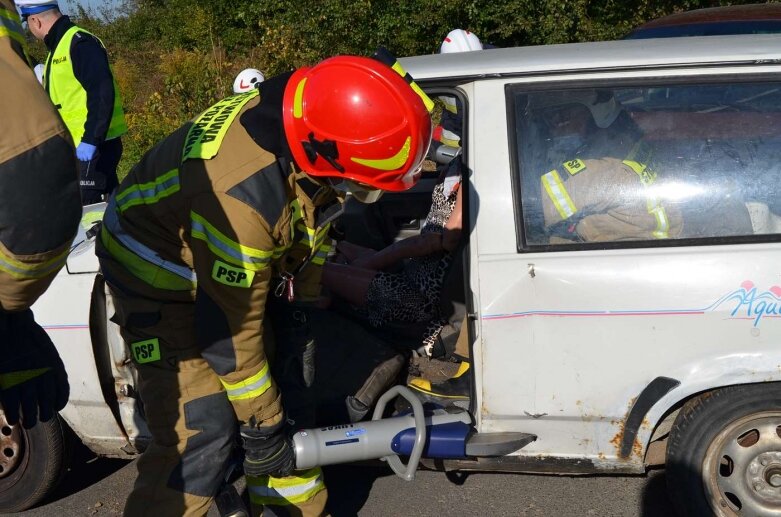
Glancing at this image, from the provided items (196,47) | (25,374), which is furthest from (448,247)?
(196,47)

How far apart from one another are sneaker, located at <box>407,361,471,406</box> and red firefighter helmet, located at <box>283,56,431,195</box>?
1.15 meters

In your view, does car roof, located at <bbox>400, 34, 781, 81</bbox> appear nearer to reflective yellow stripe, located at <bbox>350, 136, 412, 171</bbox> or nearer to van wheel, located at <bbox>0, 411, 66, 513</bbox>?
reflective yellow stripe, located at <bbox>350, 136, 412, 171</bbox>

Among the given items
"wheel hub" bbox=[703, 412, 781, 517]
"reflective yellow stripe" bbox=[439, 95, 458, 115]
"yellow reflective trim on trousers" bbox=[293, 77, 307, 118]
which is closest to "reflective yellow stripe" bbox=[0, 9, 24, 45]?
"yellow reflective trim on trousers" bbox=[293, 77, 307, 118]

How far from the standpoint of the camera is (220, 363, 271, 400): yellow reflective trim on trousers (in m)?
→ 2.44

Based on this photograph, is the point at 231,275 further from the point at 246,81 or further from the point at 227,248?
the point at 246,81

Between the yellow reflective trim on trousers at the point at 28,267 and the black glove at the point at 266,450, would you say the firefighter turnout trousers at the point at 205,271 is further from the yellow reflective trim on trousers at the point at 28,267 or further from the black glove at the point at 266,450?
the yellow reflective trim on trousers at the point at 28,267

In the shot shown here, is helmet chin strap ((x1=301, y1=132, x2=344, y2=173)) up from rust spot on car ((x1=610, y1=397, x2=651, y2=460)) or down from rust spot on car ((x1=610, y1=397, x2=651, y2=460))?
up

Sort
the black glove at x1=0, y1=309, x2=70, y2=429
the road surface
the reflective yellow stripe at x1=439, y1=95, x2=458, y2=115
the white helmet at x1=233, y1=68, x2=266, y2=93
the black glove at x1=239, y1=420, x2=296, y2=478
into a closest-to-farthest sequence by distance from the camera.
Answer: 1. the black glove at x1=0, y1=309, x2=70, y2=429
2. the black glove at x1=239, y1=420, x2=296, y2=478
3. the road surface
4. the reflective yellow stripe at x1=439, y1=95, x2=458, y2=115
5. the white helmet at x1=233, y1=68, x2=266, y2=93

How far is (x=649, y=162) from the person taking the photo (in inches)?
109

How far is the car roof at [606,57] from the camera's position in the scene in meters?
2.76

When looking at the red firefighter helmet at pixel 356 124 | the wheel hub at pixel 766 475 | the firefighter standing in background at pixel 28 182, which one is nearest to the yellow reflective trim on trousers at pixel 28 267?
the firefighter standing in background at pixel 28 182

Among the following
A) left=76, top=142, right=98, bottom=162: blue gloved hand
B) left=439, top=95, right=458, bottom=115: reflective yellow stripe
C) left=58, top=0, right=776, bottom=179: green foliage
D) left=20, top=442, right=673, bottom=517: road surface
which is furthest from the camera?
left=58, top=0, right=776, bottom=179: green foliage

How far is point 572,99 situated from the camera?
2830mm

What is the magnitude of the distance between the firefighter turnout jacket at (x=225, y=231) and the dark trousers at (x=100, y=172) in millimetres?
2177
